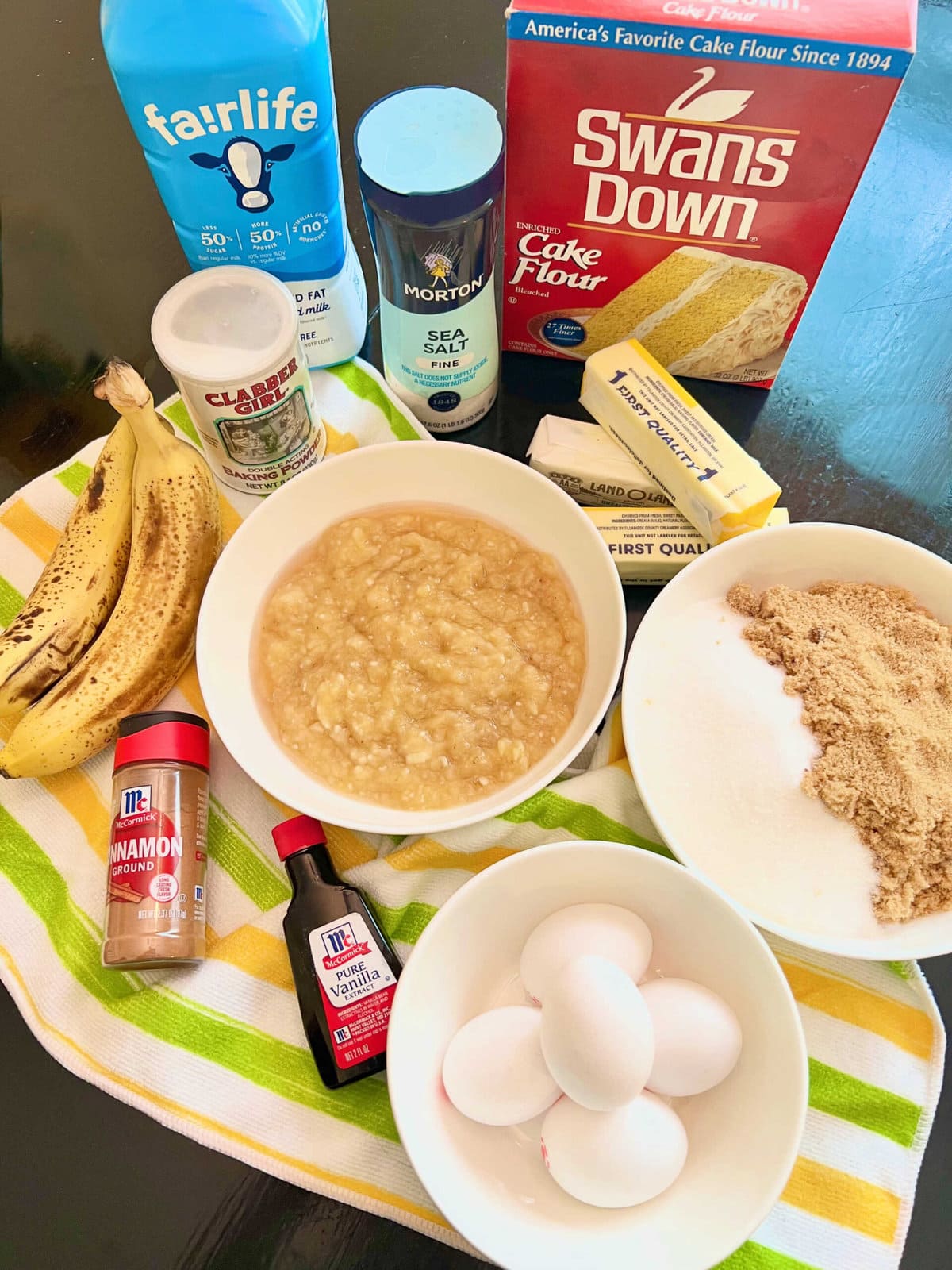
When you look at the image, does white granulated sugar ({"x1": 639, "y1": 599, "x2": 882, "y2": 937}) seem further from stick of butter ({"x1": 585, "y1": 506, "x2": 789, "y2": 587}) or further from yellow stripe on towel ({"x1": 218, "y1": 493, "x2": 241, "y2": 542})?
yellow stripe on towel ({"x1": 218, "y1": 493, "x2": 241, "y2": 542})

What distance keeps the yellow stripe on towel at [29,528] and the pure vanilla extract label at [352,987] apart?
2.15 ft

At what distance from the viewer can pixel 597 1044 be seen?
0.74 meters

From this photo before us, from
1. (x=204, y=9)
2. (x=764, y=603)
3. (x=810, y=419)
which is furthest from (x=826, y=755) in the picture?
(x=204, y=9)

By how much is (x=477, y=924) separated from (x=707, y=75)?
89cm

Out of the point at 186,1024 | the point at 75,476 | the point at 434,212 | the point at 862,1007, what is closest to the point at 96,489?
the point at 75,476

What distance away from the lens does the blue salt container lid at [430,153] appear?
0.97m

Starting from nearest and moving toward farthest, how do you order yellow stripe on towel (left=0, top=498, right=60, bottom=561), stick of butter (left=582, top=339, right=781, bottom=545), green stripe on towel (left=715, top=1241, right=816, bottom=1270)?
green stripe on towel (left=715, top=1241, right=816, bottom=1270), stick of butter (left=582, top=339, right=781, bottom=545), yellow stripe on towel (left=0, top=498, right=60, bottom=561)

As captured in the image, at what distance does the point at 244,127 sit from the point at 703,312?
60cm

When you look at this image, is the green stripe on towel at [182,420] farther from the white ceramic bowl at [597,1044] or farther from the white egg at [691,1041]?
the white egg at [691,1041]

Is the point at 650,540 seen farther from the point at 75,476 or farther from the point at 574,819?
the point at 75,476

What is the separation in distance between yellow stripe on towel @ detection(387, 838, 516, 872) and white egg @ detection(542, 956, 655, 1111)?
0.24 metres

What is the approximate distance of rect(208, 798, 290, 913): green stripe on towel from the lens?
1.02 meters

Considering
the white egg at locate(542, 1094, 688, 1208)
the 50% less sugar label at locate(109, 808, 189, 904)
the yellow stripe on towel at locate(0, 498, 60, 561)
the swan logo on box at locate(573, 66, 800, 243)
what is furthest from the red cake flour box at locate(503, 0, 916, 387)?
the white egg at locate(542, 1094, 688, 1208)

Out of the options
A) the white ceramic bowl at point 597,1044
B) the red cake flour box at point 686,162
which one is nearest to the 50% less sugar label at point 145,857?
the white ceramic bowl at point 597,1044
